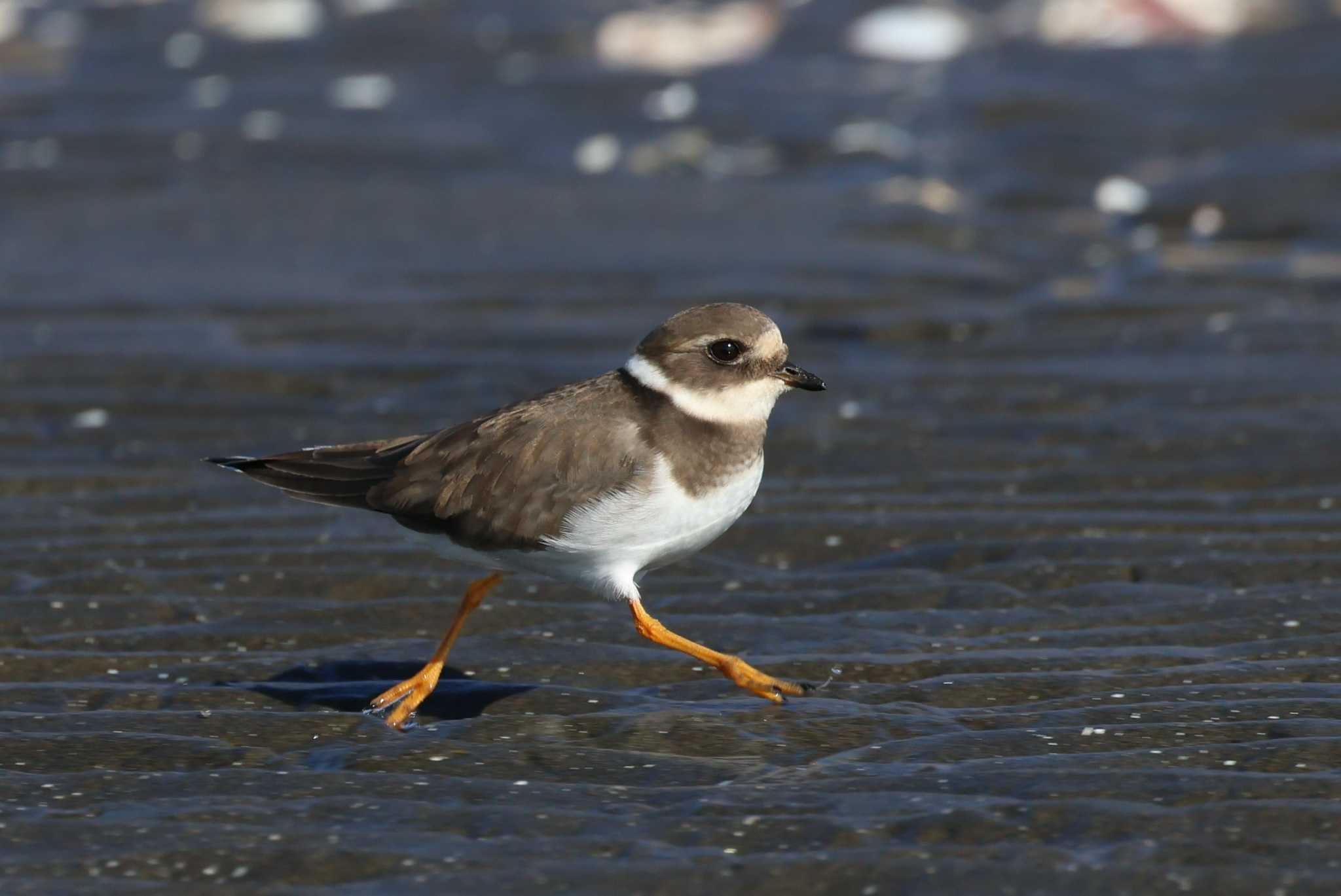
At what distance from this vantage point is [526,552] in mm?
6512

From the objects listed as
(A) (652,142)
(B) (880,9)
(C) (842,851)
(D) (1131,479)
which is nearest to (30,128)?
(A) (652,142)

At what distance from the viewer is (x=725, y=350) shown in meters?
6.72

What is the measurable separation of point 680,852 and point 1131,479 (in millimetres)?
4608

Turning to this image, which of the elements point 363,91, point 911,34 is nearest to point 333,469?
point 363,91

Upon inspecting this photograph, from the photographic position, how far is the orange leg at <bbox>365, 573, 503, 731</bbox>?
635 centimetres

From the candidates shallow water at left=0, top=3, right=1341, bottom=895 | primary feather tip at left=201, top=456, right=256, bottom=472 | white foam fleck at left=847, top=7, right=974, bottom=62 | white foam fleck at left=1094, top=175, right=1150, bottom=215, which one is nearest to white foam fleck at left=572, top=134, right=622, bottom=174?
shallow water at left=0, top=3, right=1341, bottom=895

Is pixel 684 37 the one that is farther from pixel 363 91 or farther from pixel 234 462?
pixel 234 462

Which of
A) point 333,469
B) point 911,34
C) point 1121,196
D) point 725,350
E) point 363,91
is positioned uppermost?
point 911,34

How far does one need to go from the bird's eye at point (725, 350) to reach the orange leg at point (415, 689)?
1156mm

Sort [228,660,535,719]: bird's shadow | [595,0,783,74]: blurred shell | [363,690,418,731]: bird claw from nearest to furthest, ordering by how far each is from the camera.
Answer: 1. [363,690,418,731]: bird claw
2. [228,660,535,719]: bird's shadow
3. [595,0,783,74]: blurred shell

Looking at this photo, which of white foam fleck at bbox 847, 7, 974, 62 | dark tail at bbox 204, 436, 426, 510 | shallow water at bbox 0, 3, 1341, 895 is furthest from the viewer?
white foam fleck at bbox 847, 7, 974, 62

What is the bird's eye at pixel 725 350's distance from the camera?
6715mm

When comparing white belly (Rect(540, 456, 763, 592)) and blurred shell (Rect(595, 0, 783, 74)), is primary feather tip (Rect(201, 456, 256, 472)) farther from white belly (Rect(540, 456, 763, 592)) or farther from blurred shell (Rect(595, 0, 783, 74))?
blurred shell (Rect(595, 0, 783, 74))

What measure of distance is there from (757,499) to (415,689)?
2.86 meters
